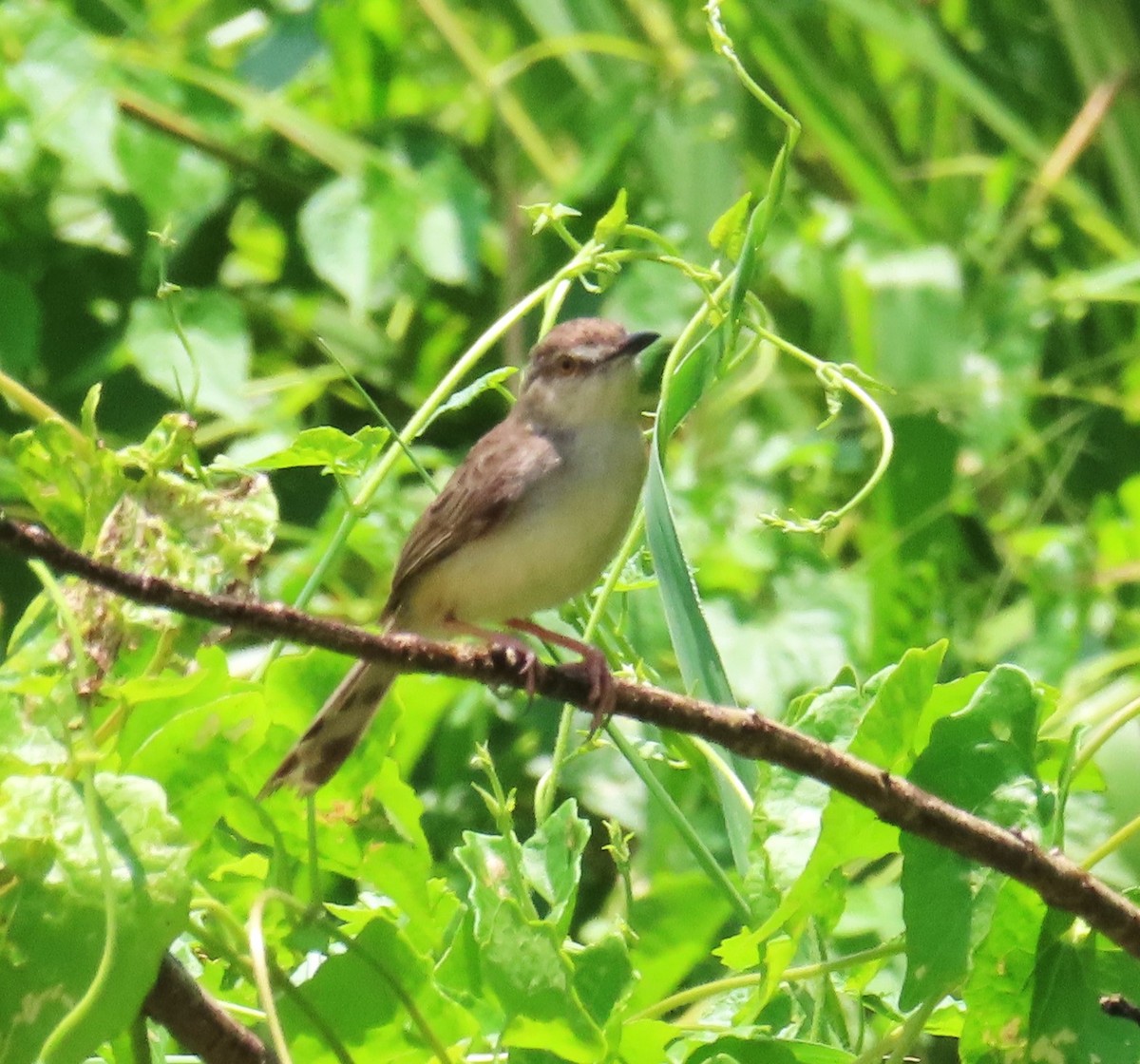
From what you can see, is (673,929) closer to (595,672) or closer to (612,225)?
(595,672)

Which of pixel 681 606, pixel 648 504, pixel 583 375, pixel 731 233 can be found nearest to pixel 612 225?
pixel 731 233

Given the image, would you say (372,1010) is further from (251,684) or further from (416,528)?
(416,528)

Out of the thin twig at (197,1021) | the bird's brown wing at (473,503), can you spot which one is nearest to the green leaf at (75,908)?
the thin twig at (197,1021)

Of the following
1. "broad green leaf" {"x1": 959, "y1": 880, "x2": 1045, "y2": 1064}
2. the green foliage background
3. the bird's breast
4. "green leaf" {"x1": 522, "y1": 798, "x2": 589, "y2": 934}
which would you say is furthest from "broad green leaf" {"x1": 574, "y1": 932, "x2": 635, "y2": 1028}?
the bird's breast

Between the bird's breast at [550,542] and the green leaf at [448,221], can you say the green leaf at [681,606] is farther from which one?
the green leaf at [448,221]

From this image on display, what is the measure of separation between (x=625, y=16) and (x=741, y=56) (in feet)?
1.41

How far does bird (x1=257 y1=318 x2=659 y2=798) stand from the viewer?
3.49 metres

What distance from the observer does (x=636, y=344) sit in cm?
405

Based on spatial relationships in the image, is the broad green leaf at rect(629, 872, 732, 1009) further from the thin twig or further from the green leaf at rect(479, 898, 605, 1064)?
the thin twig

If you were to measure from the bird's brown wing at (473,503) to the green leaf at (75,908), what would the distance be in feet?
6.39

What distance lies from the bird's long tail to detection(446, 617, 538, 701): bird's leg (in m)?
0.18

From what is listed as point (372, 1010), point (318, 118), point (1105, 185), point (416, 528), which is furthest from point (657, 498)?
point (1105, 185)

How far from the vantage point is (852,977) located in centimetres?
209

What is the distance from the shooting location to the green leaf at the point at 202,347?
13.5 ft
